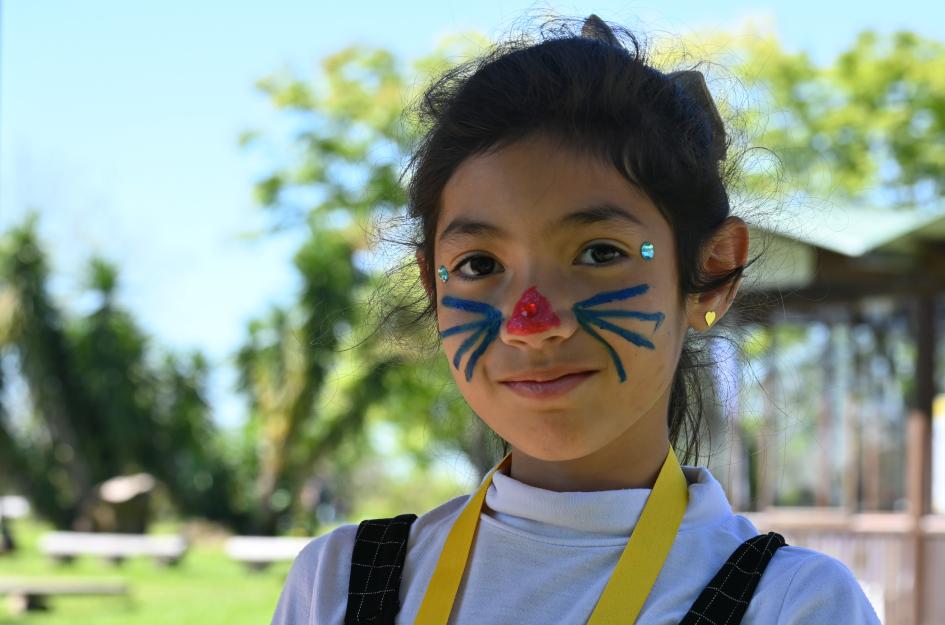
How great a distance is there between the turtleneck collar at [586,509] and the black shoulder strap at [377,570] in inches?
5.6

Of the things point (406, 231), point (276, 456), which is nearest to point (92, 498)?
point (276, 456)

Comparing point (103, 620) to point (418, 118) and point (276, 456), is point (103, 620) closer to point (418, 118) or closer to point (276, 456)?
point (418, 118)

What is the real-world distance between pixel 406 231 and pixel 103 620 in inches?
292

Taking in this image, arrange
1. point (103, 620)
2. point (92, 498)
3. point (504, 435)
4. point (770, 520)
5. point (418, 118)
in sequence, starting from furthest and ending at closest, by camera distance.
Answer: point (92, 498)
point (770, 520)
point (103, 620)
point (418, 118)
point (504, 435)

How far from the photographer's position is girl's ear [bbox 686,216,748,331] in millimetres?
1470

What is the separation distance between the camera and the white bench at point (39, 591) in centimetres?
870

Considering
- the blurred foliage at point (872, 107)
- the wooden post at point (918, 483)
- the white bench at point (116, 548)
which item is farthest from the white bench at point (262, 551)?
the blurred foliage at point (872, 107)

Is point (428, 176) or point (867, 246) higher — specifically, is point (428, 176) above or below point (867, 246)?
above

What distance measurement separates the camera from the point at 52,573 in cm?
1252

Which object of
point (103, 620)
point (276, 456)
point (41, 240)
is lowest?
point (276, 456)

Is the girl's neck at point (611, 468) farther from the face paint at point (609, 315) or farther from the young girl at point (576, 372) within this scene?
the face paint at point (609, 315)

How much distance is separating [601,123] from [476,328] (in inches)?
10.7

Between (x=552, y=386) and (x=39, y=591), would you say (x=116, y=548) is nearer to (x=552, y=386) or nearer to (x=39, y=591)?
(x=39, y=591)

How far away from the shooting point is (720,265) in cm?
150
